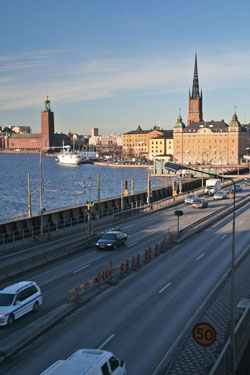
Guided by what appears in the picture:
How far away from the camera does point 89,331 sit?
673 inches

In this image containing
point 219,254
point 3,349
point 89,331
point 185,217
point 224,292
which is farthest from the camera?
point 185,217

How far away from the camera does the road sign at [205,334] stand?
39.5 feet

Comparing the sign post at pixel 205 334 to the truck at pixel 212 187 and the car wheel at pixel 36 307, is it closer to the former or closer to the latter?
the car wheel at pixel 36 307

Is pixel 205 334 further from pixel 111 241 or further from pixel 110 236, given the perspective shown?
pixel 110 236

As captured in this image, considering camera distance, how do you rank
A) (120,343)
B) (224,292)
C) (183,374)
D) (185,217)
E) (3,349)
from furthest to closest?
(185,217) → (224,292) → (120,343) → (3,349) → (183,374)

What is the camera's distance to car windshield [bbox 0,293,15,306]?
1794cm

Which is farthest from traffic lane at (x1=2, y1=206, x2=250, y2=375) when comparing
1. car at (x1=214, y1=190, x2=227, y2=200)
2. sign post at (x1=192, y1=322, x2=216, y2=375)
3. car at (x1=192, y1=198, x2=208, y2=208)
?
car at (x1=214, y1=190, x2=227, y2=200)

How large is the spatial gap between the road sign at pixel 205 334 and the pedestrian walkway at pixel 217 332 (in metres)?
Result: 1.00

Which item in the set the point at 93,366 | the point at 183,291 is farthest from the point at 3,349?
the point at 183,291

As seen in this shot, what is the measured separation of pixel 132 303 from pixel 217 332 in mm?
4694

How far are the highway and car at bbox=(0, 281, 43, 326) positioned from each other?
0.35 meters

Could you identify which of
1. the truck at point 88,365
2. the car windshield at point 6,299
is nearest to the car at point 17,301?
the car windshield at point 6,299

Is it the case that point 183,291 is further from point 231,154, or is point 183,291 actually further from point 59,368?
point 231,154

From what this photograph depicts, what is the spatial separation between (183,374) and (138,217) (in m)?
36.4
